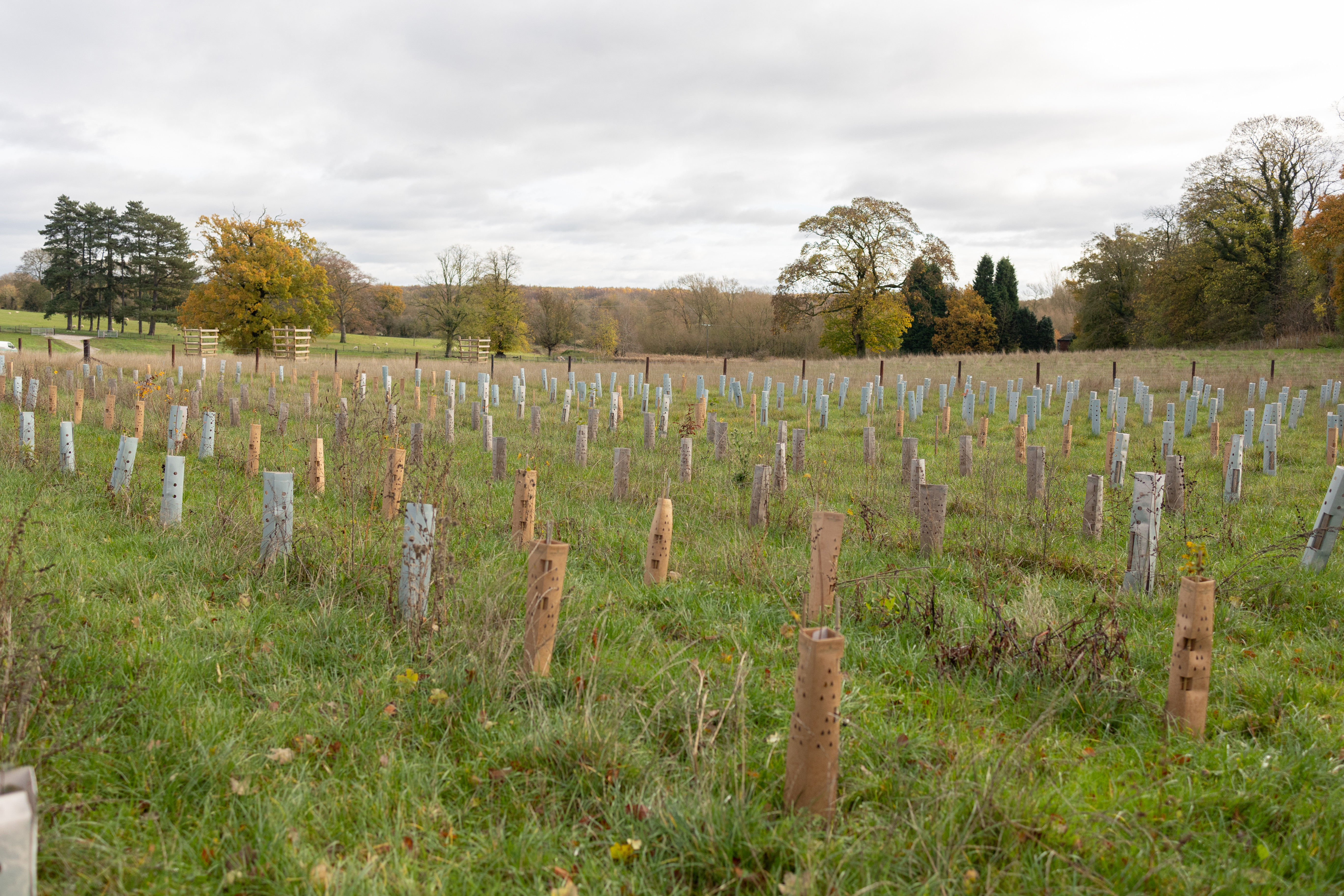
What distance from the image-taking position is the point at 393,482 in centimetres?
676

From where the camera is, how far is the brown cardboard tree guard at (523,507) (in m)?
5.85

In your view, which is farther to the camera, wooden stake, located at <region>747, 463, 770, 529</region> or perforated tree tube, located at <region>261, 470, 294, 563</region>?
wooden stake, located at <region>747, 463, 770, 529</region>

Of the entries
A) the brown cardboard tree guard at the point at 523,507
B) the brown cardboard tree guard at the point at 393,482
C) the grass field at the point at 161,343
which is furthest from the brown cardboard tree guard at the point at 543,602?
the grass field at the point at 161,343

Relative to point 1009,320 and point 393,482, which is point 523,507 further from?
point 1009,320

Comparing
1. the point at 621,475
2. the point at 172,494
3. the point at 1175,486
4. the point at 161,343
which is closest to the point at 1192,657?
the point at 1175,486

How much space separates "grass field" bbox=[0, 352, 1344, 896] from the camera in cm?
265

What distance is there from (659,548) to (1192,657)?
3.09 metres

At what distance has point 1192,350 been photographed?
34.9 m

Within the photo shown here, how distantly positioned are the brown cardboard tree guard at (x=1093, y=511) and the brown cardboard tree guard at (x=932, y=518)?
1610 millimetres

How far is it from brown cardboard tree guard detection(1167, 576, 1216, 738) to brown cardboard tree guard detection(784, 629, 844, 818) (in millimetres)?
1760

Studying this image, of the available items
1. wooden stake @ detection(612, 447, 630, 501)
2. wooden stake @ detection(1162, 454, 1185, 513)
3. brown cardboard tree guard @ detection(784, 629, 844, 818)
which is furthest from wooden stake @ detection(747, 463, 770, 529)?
brown cardboard tree guard @ detection(784, 629, 844, 818)

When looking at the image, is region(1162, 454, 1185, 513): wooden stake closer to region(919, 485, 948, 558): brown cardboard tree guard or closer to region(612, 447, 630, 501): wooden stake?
region(919, 485, 948, 558): brown cardboard tree guard

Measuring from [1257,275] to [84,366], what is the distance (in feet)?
162

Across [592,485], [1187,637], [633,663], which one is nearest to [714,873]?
[633,663]
